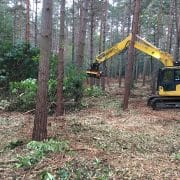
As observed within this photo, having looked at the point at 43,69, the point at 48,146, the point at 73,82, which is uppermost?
the point at 43,69

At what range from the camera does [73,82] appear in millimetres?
15797

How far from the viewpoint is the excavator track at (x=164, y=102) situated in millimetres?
16797

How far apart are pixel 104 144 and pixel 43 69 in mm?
2571

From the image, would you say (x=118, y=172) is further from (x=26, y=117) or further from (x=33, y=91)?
(x=33, y=91)

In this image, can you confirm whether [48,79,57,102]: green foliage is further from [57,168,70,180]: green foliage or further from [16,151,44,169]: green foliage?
[57,168,70,180]: green foliage

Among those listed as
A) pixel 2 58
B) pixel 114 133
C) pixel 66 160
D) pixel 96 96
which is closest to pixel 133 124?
pixel 114 133

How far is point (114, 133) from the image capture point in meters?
10.9

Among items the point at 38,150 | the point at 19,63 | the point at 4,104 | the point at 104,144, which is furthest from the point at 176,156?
the point at 19,63

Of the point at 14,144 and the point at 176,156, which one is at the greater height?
the point at 14,144

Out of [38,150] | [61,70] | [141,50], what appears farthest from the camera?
[141,50]

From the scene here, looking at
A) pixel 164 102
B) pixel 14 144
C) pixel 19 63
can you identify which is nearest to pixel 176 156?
pixel 14 144

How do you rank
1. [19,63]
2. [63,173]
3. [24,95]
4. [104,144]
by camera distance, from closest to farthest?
[63,173] → [104,144] → [24,95] → [19,63]

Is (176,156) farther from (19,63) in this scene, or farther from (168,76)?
Result: (19,63)

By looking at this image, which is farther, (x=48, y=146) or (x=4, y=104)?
(x=4, y=104)
